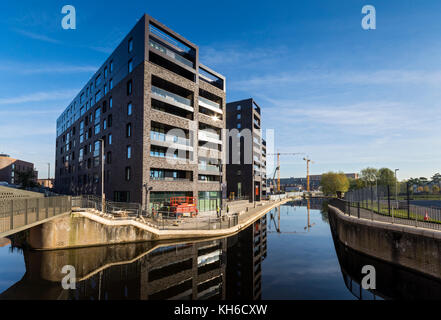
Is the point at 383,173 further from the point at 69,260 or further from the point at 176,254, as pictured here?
the point at 69,260

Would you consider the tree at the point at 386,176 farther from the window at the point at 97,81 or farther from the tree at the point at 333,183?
the window at the point at 97,81

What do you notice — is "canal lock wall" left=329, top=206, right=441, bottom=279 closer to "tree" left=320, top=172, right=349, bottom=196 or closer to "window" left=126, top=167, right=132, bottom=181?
"window" left=126, top=167, right=132, bottom=181

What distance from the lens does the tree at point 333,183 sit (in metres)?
101

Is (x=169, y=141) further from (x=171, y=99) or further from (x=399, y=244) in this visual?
(x=399, y=244)

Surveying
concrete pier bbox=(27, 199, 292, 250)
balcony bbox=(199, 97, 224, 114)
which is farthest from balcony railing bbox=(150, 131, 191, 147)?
concrete pier bbox=(27, 199, 292, 250)

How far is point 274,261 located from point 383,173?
106479 mm

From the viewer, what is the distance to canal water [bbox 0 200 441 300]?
12219 millimetres

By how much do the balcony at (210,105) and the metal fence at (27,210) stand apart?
2489 centimetres

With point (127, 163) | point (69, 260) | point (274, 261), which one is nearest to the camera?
point (69, 260)

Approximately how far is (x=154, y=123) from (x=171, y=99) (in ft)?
13.3

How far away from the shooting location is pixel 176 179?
3219 cm

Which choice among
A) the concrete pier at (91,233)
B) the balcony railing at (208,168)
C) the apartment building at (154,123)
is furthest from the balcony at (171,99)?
the concrete pier at (91,233)

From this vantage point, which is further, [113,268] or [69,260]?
[69,260]
